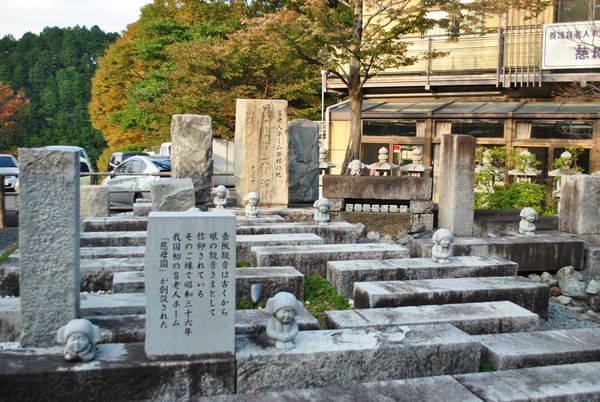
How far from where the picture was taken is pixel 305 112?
22.3 m

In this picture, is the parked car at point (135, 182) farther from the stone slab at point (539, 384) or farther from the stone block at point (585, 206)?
the stone slab at point (539, 384)

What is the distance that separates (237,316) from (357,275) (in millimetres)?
2202

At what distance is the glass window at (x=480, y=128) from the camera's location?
705 inches

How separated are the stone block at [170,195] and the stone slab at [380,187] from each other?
3153 millimetres

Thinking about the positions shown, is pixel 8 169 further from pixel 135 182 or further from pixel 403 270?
pixel 403 270

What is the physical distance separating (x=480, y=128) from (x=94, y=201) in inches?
466

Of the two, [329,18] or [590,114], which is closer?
[329,18]

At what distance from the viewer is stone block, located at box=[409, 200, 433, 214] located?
1205 centimetres

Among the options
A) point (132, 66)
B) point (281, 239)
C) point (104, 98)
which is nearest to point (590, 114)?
point (281, 239)

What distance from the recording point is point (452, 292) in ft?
21.5

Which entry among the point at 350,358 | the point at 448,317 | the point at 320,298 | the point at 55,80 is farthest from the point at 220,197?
the point at 55,80

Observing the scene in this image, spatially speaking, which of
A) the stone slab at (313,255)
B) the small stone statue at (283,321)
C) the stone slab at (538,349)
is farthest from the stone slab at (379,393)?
the stone slab at (313,255)

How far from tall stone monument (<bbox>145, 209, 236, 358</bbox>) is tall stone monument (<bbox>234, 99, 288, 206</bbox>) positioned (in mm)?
7671

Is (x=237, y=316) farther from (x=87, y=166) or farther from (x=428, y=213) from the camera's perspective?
(x=87, y=166)
